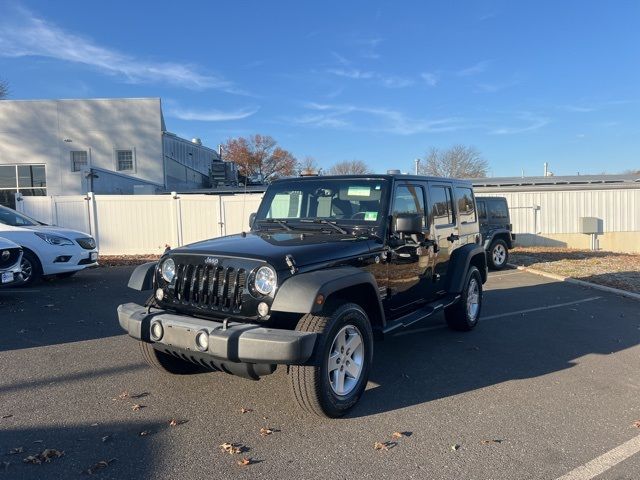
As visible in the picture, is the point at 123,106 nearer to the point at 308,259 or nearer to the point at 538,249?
the point at 538,249

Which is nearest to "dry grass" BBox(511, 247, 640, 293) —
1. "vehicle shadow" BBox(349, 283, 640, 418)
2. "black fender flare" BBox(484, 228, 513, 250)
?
"black fender flare" BBox(484, 228, 513, 250)

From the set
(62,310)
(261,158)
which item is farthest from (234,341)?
(261,158)

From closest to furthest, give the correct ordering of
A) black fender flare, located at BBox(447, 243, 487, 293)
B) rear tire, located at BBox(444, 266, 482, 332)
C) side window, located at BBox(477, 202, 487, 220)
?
black fender flare, located at BBox(447, 243, 487, 293) < rear tire, located at BBox(444, 266, 482, 332) < side window, located at BBox(477, 202, 487, 220)

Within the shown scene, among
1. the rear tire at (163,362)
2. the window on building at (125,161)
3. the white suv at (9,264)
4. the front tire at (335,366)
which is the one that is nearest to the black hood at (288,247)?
the front tire at (335,366)

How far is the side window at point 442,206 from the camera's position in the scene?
5.77 meters

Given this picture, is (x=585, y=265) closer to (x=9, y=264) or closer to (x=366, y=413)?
(x=366, y=413)

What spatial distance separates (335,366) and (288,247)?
3.29 feet

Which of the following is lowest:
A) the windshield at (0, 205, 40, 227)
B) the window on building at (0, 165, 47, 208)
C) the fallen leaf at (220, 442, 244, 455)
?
the fallen leaf at (220, 442, 244, 455)

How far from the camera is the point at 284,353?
3.21m

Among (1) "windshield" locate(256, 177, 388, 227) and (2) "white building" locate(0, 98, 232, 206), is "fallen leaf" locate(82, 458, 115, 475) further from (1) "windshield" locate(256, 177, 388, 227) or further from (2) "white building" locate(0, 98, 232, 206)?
(2) "white building" locate(0, 98, 232, 206)

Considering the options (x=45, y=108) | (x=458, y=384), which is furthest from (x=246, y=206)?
(x=45, y=108)

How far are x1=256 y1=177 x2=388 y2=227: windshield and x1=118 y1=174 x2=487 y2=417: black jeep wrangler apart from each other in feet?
0.04

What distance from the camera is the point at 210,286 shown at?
380 cm

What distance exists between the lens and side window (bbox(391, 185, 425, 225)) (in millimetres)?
4926
